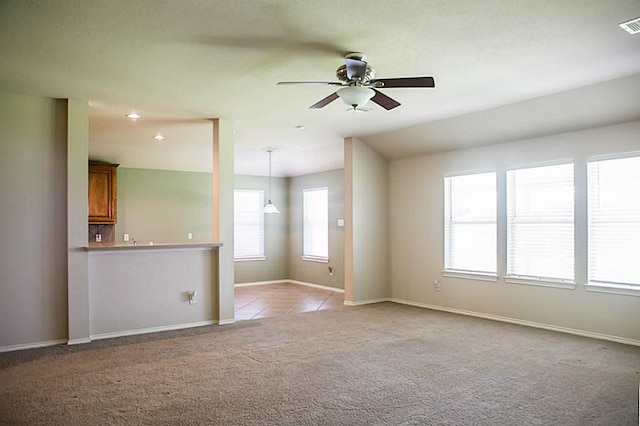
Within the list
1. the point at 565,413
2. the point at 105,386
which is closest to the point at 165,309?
the point at 105,386

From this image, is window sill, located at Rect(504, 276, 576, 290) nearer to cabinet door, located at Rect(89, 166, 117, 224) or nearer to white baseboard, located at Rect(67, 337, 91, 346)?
white baseboard, located at Rect(67, 337, 91, 346)

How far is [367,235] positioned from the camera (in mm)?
6996

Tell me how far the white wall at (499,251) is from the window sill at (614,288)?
44 mm

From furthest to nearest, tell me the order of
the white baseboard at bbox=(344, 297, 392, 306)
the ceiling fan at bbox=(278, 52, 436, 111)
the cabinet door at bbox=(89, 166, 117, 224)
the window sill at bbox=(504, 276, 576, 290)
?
1. the cabinet door at bbox=(89, 166, 117, 224)
2. the white baseboard at bbox=(344, 297, 392, 306)
3. the window sill at bbox=(504, 276, 576, 290)
4. the ceiling fan at bbox=(278, 52, 436, 111)

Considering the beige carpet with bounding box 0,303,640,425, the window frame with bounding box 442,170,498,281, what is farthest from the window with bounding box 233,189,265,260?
the window frame with bounding box 442,170,498,281

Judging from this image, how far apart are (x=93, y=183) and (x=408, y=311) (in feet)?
18.7

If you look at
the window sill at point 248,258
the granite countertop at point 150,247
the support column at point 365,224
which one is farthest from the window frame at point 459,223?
the window sill at point 248,258

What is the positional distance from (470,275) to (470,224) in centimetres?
72

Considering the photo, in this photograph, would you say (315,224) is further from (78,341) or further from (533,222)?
(78,341)

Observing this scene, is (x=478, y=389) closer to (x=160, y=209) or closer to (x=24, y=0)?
(x=24, y=0)

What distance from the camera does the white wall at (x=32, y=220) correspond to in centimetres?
446

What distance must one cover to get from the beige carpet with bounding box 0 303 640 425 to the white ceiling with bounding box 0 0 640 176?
2.60 metres

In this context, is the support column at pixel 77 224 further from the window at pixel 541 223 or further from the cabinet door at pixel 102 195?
the window at pixel 541 223

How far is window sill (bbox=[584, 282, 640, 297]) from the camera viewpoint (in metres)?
4.52
